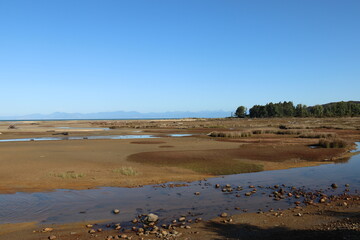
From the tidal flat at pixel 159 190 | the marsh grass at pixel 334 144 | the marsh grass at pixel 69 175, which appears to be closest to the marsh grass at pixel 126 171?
the tidal flat at pixel 159 190

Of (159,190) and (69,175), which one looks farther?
(69,175)

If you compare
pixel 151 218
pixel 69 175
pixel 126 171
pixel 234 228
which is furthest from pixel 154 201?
pixel 69 175

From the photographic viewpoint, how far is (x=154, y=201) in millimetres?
13695

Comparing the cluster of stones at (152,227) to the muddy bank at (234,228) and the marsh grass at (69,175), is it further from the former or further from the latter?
the marsh grass at (69,175)

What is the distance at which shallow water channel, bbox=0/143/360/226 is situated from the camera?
11.9 metres

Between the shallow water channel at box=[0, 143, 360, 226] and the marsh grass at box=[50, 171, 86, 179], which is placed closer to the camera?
the shallow water channel at box=[0, 143, 360, 226]

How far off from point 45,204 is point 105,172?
22.7ft

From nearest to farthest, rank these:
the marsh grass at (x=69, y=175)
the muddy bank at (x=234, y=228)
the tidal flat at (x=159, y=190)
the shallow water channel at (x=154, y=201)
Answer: the muddy bank at (x=234, y=228), the tidal flat at (x=159, y=190), the shallow water channel at (x=154, y=201), the marsh grass at (x=69, y=175)

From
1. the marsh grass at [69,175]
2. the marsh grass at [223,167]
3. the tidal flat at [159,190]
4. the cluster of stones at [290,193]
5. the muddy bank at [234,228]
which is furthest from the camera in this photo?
the marsh grass at [223,167]

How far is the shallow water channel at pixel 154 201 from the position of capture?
38.9 ft

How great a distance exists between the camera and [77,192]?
15.4m

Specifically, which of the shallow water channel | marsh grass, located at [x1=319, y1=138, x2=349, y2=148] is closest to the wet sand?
the shallow water channel

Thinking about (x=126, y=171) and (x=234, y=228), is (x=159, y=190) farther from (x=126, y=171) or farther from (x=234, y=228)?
(x=234, y=228)

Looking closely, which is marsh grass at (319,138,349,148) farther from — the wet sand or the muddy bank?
the muddy bank
